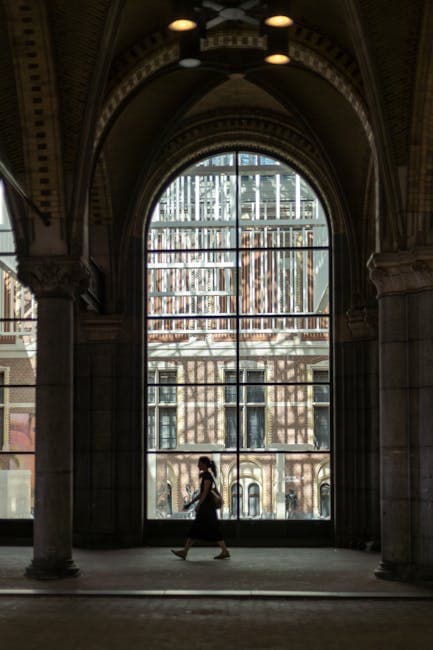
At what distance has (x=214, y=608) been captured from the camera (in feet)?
47.7

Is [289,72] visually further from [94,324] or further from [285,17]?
[285,17]

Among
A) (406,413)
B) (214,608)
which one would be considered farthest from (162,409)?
(214,608)

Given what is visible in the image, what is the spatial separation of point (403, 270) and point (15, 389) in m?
10.2

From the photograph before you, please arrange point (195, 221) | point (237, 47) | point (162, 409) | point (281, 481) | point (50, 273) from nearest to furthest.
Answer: point (50, 273)
point (237, 47)
point (281, 481)
point (162, 409)
point (195, 221)

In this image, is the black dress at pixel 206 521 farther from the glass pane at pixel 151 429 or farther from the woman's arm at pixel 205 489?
the glass pane at pixel 151 429

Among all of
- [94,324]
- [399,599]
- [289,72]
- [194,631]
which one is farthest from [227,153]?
[194,631]

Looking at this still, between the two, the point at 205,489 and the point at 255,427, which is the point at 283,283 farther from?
the point at 205,489

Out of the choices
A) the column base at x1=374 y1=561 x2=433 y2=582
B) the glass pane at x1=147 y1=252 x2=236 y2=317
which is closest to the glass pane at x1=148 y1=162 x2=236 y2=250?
the glass pane at x1=147 y1=252 x2=236 y2=317

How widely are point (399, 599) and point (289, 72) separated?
1138 cm

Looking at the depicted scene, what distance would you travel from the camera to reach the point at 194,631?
1288 centimetres

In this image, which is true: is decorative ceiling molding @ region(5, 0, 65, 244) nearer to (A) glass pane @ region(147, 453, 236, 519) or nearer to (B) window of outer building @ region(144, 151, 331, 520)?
(B) window of outer building @ region(144, 151, 331, 520)

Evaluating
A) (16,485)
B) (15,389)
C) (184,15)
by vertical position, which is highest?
(184,15)

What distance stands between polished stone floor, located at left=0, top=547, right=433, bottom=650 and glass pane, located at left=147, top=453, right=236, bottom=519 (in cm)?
424

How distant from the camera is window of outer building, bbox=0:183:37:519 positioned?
24391 mm
